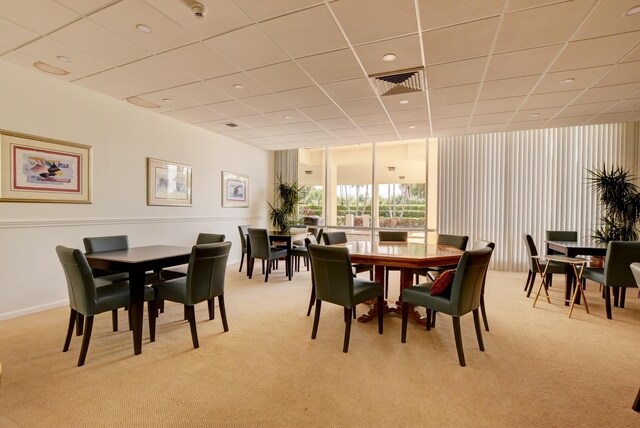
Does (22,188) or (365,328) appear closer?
(365,328)

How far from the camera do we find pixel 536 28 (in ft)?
8.37

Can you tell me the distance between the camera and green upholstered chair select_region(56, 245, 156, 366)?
2432 millimetres

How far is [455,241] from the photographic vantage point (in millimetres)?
4191

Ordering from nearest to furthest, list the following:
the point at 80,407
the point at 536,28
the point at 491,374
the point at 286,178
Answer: the point at 80,407 < the point at 491,374 < the point at 536,28 < the point at 286,178

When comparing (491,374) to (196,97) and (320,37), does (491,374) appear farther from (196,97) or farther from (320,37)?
(196,97)

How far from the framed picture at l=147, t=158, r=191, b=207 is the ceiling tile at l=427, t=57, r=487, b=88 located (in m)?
4.34

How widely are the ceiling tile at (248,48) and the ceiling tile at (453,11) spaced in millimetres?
1340

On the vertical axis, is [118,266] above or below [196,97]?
below

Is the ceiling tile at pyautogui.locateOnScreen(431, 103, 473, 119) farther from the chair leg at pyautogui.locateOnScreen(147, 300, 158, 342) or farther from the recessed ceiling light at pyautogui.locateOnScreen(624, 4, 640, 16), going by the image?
the chair leg at pyautogui.locateOnScreen(147, 300, 158, 342)

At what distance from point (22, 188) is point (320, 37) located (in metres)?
3.74

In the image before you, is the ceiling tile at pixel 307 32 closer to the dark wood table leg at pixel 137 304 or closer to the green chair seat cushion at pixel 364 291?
the green chair seat cushion at pixel 364 291

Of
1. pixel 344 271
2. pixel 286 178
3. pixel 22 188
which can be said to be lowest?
pixel 344 271

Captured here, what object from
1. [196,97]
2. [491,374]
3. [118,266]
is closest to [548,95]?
[491,374]

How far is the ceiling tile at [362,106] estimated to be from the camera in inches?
170
